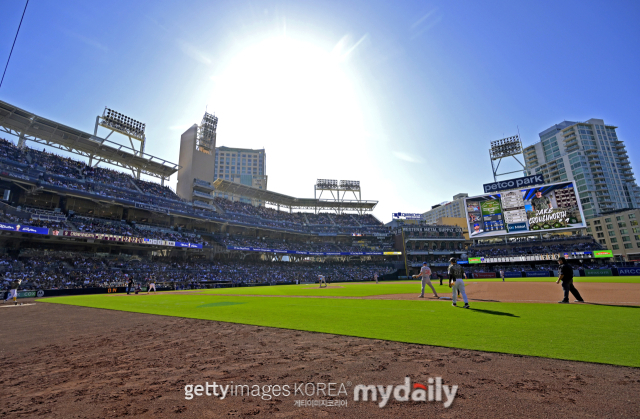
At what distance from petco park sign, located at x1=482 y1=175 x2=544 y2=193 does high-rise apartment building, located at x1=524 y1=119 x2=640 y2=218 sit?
174 feet

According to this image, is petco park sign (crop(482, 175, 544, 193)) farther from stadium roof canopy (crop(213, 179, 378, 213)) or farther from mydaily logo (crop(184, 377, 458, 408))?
mydaily logo (crop(184, 377, 458, 408))

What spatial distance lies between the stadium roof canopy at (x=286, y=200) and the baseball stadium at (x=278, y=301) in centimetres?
51

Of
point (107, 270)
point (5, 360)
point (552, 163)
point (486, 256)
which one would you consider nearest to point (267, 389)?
point (5, 360)

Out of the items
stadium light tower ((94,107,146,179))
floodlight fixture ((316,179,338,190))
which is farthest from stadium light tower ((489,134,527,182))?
stadium light tower ((94,107,146,179))

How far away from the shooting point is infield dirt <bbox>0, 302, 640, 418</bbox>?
318 cm

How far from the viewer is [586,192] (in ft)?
310

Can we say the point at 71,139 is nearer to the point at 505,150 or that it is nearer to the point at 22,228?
the point at 22,228

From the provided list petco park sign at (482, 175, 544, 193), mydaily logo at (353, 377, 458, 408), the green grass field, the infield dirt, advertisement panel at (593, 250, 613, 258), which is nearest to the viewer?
the infield dirt

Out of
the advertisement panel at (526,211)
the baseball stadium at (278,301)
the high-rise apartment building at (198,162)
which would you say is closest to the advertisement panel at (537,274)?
the baseball stadium at (278,301)

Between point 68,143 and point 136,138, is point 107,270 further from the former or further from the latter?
point 136,138

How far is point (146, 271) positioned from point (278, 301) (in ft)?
104

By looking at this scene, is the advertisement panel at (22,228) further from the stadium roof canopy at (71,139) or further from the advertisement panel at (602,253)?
the advertisement panel at (602,253)

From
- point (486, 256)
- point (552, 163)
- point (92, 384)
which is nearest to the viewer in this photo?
point (92, 384)

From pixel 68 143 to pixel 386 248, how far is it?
203ft
